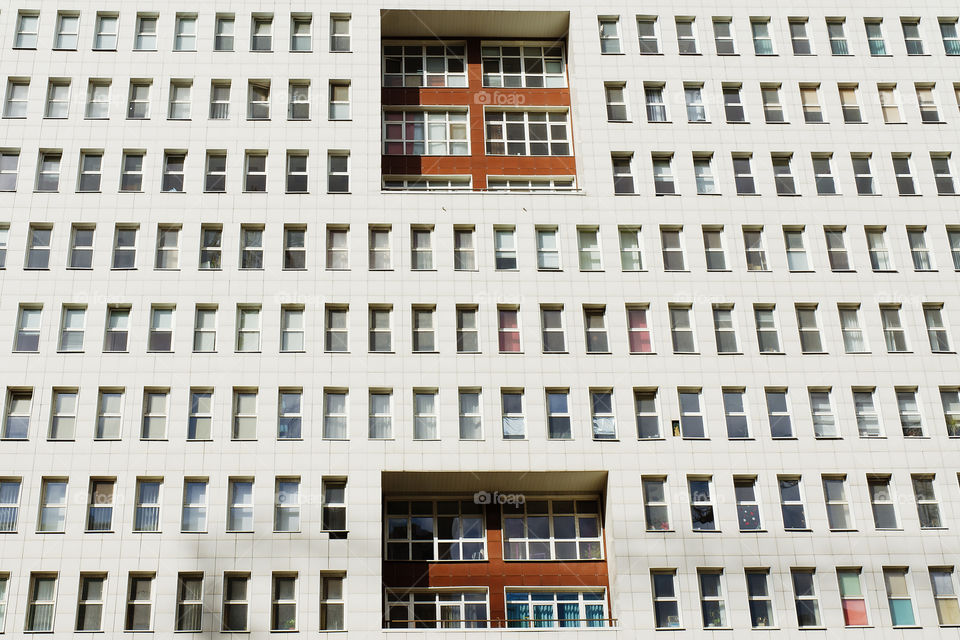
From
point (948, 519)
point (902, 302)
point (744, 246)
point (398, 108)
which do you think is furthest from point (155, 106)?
point (948, 519)

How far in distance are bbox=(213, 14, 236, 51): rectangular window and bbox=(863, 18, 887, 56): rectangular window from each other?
30.7 metres

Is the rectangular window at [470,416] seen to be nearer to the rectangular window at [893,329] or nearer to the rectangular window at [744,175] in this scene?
the rectangular window at [744,175]

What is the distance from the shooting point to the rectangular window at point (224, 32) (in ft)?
152

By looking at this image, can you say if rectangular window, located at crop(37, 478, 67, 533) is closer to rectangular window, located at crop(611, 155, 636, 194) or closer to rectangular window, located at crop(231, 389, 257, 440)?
rectangular window, located at crop(231, 389, 257, 440)

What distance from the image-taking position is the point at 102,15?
4666 cm

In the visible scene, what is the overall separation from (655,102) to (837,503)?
65.2ft

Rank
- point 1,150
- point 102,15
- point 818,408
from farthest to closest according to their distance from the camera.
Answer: point 102,15 < point 1,150 < point 818,408

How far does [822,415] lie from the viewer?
40625mm

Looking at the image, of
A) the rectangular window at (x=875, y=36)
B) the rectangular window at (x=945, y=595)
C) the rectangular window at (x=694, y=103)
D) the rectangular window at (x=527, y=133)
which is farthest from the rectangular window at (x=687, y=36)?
the rectangular window at (x=945, y=595)

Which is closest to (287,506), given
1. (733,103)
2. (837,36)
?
(733,103)

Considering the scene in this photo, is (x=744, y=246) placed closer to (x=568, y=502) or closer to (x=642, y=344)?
(x=642, y=344)

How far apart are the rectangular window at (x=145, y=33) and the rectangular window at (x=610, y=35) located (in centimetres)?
2118

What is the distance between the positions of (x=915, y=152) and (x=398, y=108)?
24.3m

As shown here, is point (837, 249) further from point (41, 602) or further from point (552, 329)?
point (41, 602)
